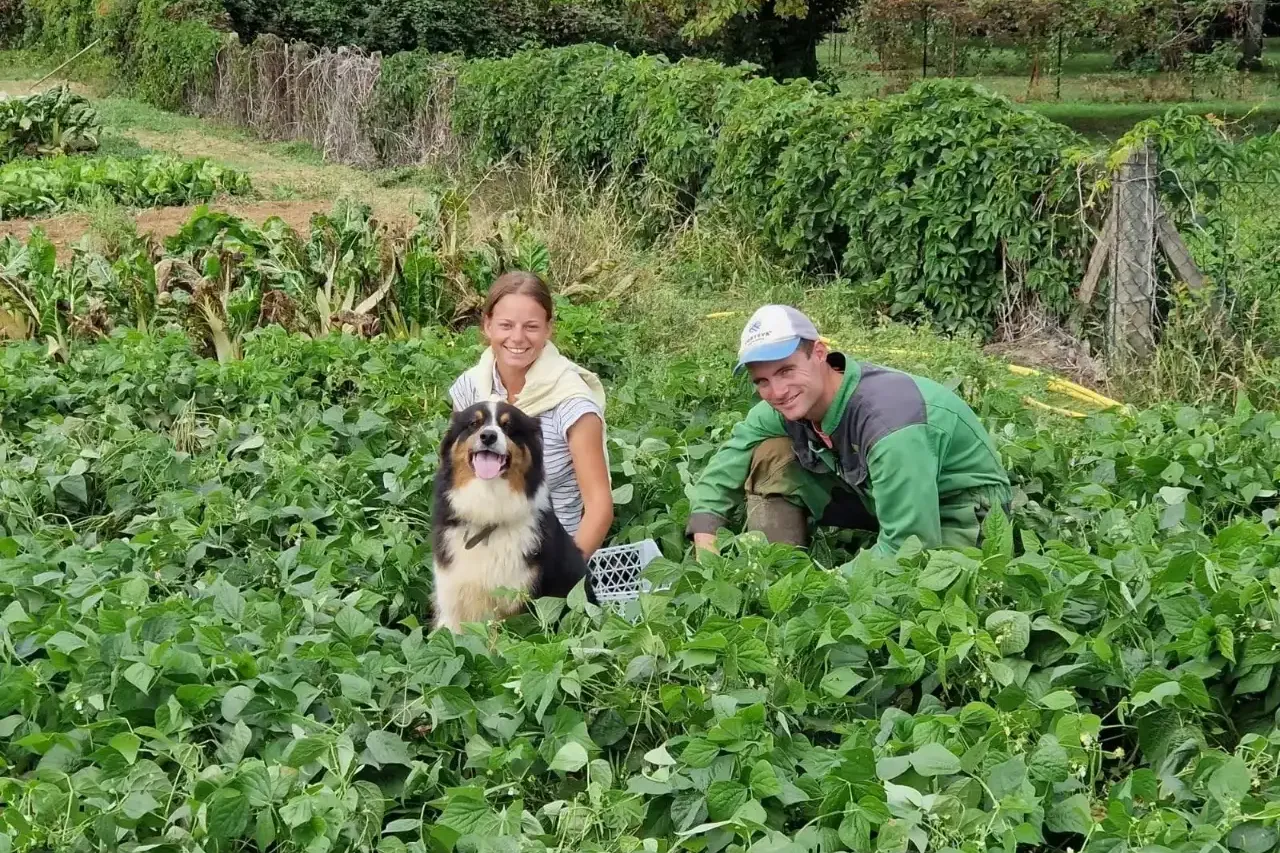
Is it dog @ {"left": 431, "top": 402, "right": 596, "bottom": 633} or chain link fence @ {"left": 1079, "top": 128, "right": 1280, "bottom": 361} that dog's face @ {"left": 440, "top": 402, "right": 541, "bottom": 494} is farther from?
chain link fence @ {"left": 1079, "top": 128, "right": 1280, "bottom": 361}

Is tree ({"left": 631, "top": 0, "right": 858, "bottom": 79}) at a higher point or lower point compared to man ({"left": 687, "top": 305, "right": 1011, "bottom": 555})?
higher

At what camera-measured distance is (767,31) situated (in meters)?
19.2

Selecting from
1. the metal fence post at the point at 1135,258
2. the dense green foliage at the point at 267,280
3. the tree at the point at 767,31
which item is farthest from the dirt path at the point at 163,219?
the metal fence post at the point at 1135,258

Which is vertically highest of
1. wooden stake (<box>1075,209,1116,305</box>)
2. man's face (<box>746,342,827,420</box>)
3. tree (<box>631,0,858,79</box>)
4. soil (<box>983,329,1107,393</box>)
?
tree (<box>631,0,858,79</box>)

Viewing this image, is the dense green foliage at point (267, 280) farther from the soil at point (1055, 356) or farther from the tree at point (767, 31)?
the tree at point (767, 31)

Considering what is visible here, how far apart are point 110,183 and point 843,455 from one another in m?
12.4

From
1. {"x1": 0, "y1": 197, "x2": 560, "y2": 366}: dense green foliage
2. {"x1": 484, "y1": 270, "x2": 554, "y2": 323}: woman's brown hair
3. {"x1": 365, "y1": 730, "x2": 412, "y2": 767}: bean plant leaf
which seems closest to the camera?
{"x1": 365, "y1": 730, "x2": 412, "y2": 767}: bean plant leaf

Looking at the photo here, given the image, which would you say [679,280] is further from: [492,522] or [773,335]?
[492,522]

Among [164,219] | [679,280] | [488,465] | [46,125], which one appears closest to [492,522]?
[488,465]

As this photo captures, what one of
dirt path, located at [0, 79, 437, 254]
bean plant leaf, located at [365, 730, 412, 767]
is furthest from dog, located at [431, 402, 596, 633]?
dirt path, located at [0, 79, 437, 254]

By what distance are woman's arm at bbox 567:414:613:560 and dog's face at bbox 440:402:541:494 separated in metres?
0.39

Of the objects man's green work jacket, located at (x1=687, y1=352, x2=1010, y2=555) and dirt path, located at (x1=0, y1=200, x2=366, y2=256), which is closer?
man's green work jacket, located at (x1=687, y1=352, x2=1010, y2=555)

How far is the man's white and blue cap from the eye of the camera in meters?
3.95

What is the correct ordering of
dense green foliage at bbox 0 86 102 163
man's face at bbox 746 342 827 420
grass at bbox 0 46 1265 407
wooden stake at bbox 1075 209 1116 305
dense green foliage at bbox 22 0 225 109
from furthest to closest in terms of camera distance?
dense green foliage at bbox 22 0 225 109, dense green foliage at bbox 0 86 102 163, grass at bbox 0 46 1265 407, wooden stake at bbox 1075 209 1116 305, man's face at bbox 746 342 827 420
